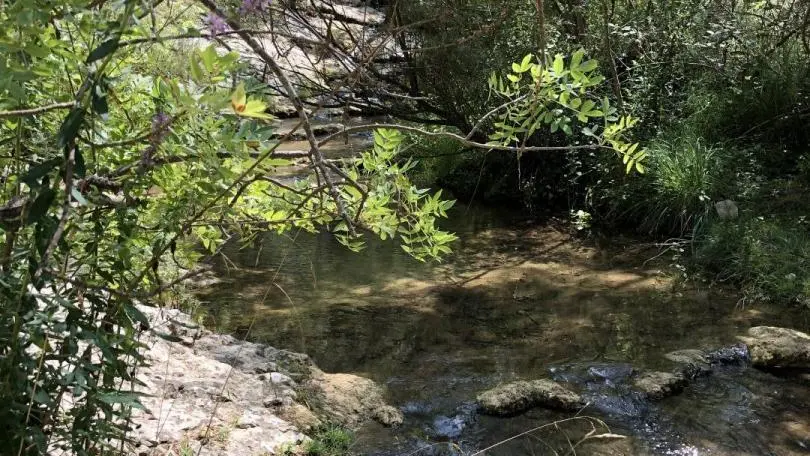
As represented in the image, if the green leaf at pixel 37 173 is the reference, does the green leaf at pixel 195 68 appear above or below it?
above

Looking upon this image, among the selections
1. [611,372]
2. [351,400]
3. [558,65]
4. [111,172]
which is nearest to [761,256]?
[611,372]

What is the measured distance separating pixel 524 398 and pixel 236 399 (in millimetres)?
1572

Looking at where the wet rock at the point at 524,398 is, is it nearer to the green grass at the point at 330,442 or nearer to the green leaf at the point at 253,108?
the green grass at the point at 330,442

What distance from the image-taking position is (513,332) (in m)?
5.17

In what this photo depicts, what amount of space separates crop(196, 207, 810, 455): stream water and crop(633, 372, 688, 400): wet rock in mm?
54

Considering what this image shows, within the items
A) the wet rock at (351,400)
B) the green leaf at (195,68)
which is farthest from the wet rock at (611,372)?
the green leaf at (195,68)

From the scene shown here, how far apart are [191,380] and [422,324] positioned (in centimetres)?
212

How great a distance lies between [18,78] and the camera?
→ 120 cm

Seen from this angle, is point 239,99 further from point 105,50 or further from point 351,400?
point 351,400

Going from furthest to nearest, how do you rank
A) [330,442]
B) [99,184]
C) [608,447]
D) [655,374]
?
1. [655,374]
2. [608,447]
3. [330,442]
4. [99,184]

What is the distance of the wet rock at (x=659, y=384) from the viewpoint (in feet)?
13.6

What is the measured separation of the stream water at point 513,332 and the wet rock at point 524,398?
6 centimetres

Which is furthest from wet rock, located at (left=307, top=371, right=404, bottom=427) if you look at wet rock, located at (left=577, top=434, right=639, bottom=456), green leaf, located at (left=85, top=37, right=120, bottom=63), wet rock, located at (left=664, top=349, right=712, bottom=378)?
green leaf, located at (left=85, top=37, right=120, bottom=63)

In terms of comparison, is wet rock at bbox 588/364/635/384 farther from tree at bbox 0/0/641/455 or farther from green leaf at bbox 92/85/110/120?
green leaf at bbox 92/85/110/120
